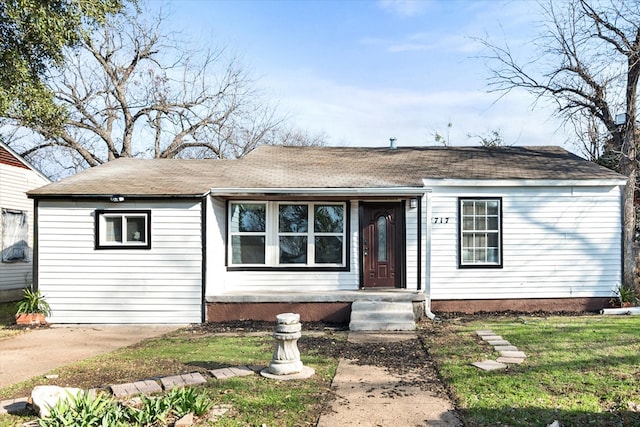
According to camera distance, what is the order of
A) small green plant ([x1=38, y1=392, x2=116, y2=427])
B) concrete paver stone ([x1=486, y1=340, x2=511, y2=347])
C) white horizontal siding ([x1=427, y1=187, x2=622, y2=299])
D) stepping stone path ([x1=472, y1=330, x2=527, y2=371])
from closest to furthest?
small green plant ([x1=38, y1=392, x2=116, y2=427]) → stepping stone path ([x1=472, y1=330, x2=527, y2=371]) → concrete paver stone ([x1=486, y1=340, x2=511, y2=347]) → white horizontal siding ([x1=427, y1=187, x2=622, y2=299])

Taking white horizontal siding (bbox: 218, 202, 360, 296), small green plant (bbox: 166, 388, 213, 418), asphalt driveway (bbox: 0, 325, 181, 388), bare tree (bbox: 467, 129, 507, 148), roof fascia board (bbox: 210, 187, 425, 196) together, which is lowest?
asphalt driveway (bbox: 0, 325, 181, 388)

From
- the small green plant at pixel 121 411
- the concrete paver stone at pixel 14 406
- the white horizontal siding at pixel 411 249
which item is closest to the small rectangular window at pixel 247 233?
the white horizontal siding at pixel 411 249

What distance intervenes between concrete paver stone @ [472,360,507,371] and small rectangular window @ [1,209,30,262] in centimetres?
1416

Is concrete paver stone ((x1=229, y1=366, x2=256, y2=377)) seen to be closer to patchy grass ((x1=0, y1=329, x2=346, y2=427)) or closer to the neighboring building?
patchy grass ((x1=0, y1=329, x2=346, y2=427))

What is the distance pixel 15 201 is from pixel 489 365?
14945mm

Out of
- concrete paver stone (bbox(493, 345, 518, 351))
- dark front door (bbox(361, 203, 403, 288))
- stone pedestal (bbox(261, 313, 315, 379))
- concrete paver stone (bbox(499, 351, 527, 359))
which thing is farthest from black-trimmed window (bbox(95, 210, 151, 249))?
concrete paver stone (bbox(499, 351, 527, 359))

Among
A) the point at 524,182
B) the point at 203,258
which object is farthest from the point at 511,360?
the point at 203,258

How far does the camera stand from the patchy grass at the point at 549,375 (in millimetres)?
4441

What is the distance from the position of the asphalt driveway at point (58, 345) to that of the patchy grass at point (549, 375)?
520 cm

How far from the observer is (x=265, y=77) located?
25234 mm

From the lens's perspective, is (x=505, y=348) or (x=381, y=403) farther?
(x=505, y=348)

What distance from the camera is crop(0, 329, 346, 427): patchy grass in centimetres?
469

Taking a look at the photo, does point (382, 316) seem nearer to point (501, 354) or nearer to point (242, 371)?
point (501, 354)

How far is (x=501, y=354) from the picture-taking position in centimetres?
674
